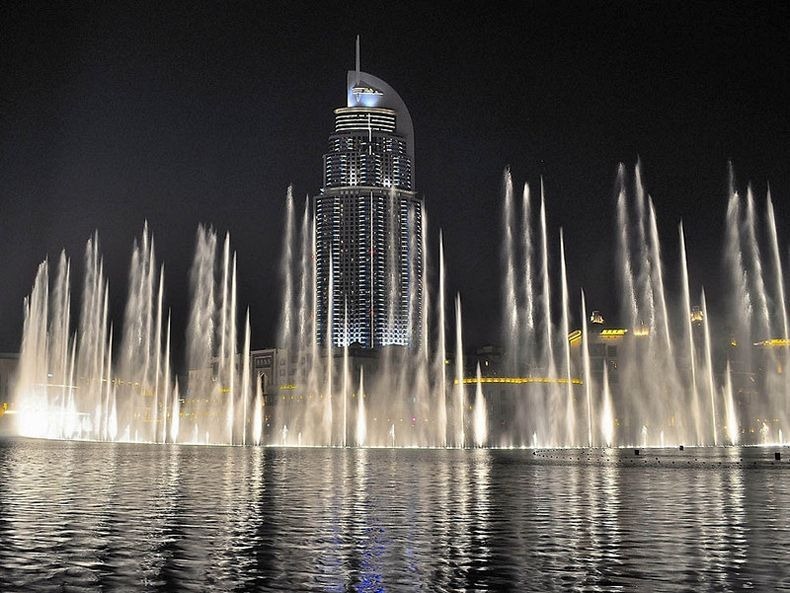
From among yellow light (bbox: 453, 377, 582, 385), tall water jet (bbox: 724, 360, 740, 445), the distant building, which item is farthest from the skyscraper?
tall water jet (bbox: 724, 360, 740, 445)

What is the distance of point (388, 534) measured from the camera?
1437 cm

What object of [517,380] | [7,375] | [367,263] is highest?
[367,263]

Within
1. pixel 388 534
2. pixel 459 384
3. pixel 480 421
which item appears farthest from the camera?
pixel 480 421

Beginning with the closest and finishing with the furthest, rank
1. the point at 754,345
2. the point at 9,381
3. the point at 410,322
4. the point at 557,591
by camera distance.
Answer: the point at 557,591 < the point at 754,345 < the point at 9,381 < the point at 410,322

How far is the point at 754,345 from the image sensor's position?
97.4 metres

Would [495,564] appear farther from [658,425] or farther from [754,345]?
[754,345]

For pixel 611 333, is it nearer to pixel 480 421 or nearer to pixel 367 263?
pixel 480 421

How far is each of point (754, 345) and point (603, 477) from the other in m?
74.8

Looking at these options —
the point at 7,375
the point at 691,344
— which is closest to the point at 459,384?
the point at 691,344

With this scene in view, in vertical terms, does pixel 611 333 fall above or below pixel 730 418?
above

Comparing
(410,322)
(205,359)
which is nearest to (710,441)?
(205,359)

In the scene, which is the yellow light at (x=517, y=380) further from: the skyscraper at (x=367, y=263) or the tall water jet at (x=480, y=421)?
the skyscraper at (x=367, y=263)

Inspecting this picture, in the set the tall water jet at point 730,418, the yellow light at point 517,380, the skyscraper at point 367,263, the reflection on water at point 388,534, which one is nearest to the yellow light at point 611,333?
the yellow light at point 517,380

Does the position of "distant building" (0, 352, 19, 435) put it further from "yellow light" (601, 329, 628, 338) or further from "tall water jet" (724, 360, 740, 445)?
"tall water jet" (724, 360, 740, 445)
